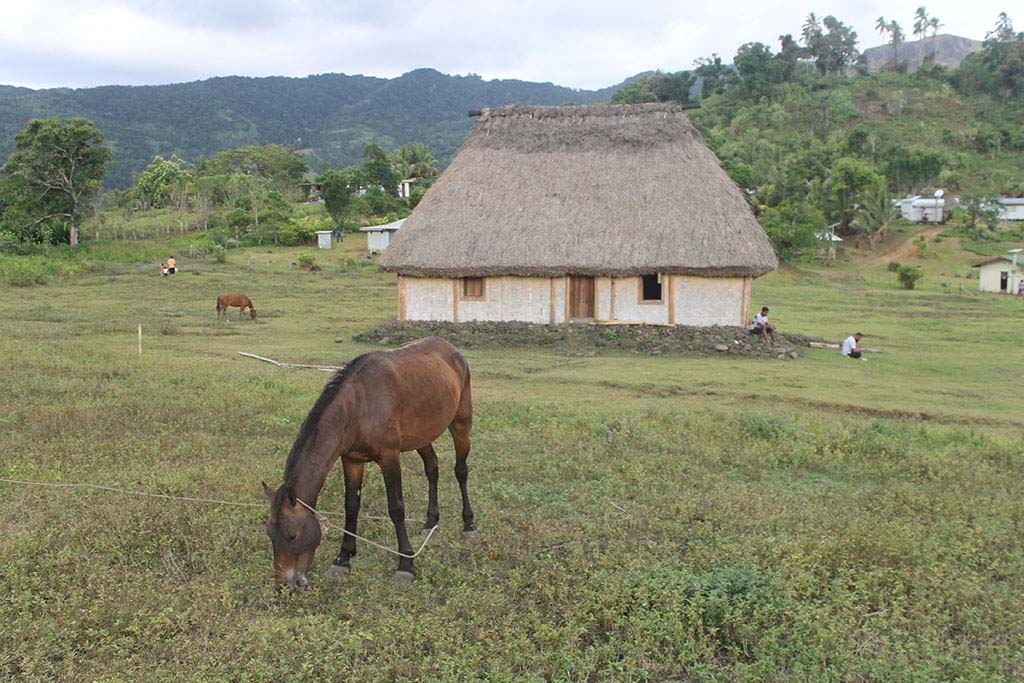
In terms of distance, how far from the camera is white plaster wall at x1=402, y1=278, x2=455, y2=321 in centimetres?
1891

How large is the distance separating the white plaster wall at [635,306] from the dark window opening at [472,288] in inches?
130

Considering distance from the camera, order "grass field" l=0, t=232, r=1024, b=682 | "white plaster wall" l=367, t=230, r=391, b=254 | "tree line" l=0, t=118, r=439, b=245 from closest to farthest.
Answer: "grass field" l=0, t=232, r=1024, b=682, "tree line" l=0, t=118, r=439, b=245, "white plaster wall" l=367, t=230, r=391, b=254

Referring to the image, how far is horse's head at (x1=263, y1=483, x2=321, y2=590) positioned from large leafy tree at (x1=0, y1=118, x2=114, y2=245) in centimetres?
3437

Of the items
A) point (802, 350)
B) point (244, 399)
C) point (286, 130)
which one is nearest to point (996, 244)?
point (802, 350)

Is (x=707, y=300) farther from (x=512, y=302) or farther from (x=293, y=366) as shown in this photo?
(x=293, y=366)

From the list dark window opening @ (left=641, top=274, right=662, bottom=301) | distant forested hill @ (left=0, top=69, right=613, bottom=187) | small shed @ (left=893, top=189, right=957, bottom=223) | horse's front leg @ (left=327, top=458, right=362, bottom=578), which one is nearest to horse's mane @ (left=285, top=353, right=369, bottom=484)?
horse's front leg @ (left=327, top=458, right=362, bottom=578)

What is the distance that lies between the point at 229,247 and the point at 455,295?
25.9 meters

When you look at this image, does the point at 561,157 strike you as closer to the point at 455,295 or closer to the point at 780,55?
the point at 455,295

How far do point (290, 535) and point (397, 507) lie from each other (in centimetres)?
91

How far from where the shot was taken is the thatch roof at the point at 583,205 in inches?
697

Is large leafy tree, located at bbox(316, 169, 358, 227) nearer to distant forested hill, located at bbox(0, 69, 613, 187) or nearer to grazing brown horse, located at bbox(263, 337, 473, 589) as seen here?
distant forested hill, located at bbox(0, 69, 613, 187)

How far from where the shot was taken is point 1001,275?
98.2 feet

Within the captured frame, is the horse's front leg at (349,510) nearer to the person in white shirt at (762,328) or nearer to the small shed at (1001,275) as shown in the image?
the person in white shirt at (762,328)

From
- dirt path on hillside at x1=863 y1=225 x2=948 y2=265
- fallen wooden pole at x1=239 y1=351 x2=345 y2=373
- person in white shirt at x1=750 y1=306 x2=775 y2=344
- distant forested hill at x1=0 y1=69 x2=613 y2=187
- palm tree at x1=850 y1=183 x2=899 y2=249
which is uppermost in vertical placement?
distant forested hill at x1=0 y1=69 x2=613 y2=187
